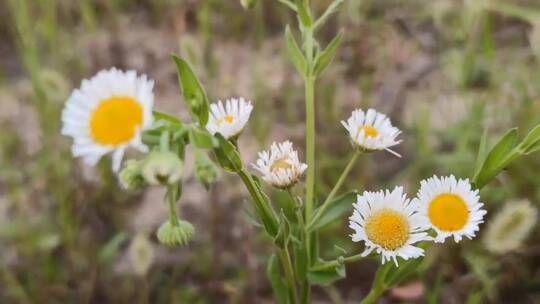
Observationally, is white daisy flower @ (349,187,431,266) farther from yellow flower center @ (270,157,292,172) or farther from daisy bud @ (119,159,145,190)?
daisy bud @ (119,159,145,190)

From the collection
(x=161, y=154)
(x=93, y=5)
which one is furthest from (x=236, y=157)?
(x=93, y=5)

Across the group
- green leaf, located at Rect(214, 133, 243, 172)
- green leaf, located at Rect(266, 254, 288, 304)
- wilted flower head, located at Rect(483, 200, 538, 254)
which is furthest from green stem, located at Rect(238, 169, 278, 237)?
wilted flower head, located at Rect(483, 200, 538, 254)

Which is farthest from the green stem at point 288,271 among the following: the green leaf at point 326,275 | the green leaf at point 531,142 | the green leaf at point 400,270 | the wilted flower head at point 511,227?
the wilted flower head at point 511,227

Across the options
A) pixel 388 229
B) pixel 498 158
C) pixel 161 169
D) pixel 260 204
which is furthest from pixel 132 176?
pixel 498 158

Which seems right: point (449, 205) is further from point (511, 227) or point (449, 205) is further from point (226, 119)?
point (511, 227)

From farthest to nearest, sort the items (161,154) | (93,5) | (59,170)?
(93,5) → (59,170) → (161,154)

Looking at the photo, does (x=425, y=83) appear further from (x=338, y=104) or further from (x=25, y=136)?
(x=25, y=136)
